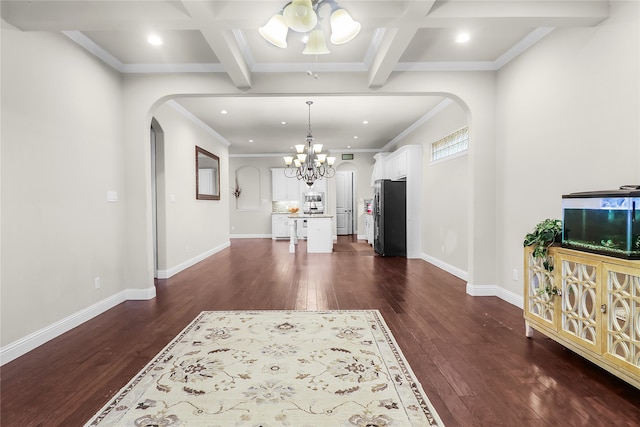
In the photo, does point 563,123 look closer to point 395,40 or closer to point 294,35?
point 395,40

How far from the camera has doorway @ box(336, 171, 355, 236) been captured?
444 inches

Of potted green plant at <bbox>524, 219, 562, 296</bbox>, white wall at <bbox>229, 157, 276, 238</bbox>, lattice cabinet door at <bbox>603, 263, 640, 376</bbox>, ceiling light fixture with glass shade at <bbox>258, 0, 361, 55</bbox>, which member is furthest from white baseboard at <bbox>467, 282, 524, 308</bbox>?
white wall at <bbox>229, 157, 276, 238</bbox>

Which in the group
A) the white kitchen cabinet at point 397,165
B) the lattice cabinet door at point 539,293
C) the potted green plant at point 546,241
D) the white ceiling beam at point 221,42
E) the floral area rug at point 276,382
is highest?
the white ceiling beam at point 221,42

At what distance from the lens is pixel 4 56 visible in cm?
232

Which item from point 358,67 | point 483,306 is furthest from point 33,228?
point 483,306

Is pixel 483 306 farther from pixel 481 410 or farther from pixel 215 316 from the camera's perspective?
pixel 215 316

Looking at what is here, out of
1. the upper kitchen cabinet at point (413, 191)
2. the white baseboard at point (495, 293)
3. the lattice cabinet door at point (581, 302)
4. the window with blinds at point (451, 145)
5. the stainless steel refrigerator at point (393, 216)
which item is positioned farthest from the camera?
the stainless steel refrigerator at point (393, 216)

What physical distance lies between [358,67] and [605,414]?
12.0 ft

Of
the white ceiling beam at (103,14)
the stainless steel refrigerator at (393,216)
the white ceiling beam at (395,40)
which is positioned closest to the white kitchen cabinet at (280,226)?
the stainless steel refrigerator at (393,216)

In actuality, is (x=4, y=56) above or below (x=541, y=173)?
above

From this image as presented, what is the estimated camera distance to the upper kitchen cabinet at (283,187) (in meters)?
10.2

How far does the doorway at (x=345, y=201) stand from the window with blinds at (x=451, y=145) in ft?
18.3

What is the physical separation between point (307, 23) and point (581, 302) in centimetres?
248

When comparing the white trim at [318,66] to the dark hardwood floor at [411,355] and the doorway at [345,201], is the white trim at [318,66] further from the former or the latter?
the doorway at [345,201]
